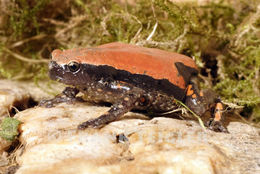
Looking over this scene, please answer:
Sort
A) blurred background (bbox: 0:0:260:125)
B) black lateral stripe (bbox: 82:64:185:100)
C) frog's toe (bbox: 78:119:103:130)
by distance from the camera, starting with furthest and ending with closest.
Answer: blurred background (bbox: 0:0:260:125) < black lateral stripe (bbox: 82:64:185:100) < frog's toe (bbox: 78:119:103:130)

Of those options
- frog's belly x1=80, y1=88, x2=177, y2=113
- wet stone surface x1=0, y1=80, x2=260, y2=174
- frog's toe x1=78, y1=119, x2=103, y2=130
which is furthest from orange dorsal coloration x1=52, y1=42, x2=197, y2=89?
frog's toe x1=78, y1=119, x2=103, y2=130

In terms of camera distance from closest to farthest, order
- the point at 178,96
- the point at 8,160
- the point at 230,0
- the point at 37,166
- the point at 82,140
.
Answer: the point at 37,166
the point at 82,140
the point at 8,160
the point at 178,96
the point at 230,0

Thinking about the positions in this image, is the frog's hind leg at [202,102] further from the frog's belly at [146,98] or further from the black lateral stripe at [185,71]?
the frog's belly at [146,98]

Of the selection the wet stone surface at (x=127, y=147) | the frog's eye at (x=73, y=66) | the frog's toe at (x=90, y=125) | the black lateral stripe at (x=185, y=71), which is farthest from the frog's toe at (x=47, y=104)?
the black lateral stripe at (x=185, y=71)

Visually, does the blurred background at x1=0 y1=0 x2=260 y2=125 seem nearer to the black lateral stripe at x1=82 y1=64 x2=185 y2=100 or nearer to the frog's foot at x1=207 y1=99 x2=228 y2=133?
the frog's foot at x1=207 y1=99 x2=228 y2=133

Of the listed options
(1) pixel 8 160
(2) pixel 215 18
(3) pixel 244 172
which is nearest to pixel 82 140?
(1) pixel 8 160

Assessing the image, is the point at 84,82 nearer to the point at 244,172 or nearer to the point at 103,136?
the point at 103,136

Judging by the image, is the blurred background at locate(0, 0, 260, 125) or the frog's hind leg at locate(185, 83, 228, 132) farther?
the blurred background at locate(0, 0, 260, 125)
